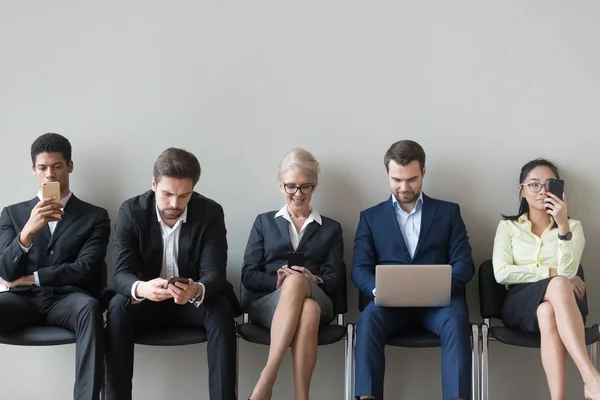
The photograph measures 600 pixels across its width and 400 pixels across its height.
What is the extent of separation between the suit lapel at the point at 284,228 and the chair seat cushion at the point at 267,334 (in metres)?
0.53

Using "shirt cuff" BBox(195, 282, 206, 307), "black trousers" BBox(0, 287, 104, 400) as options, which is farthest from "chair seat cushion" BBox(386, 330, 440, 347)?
"black trousers" BBox(0, 287, 104, 400)

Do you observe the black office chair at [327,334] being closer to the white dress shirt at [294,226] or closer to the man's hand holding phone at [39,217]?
the white dress shirt at [294,226]

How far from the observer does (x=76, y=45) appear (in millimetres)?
4555

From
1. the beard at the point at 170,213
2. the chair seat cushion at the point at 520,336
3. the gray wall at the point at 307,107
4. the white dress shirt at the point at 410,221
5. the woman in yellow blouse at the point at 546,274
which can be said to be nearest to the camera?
the woman in yellow blouse at the point at 546,274

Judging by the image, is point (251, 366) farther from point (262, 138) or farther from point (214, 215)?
point (262, 138)

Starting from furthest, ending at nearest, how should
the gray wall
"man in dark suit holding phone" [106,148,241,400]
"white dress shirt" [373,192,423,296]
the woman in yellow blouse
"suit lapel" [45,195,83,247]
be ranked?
the gray wall < "white dress shirt" [373,192,423,296] < "suit lapel" [45,195,83,247] < "man in dark suit holding phone" [106,148,241,400] < the woman in yellow blouse

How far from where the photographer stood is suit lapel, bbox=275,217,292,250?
4207 millimetres

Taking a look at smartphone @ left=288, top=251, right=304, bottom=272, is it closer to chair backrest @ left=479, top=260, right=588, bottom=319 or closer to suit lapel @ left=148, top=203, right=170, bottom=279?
suit lapel @ left=148, top=203, right=170, bottom=279

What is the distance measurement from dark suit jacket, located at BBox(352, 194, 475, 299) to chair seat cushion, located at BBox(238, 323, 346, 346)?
0.33 m

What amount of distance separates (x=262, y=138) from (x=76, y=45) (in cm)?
128

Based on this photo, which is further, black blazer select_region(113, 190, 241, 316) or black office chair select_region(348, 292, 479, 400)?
black blazer select_region(113, 190, 241, 316)

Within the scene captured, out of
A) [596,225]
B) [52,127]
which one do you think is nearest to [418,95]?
[596,225]

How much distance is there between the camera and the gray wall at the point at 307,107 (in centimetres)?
439

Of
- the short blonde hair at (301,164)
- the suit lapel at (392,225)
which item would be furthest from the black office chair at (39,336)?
the suit lapel at (392,225)
